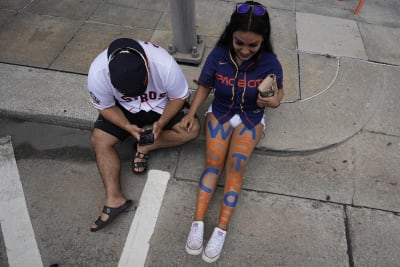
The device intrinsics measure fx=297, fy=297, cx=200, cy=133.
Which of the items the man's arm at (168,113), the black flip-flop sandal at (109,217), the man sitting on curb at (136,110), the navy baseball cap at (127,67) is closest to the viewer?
the navy baseball cap at (127,67)

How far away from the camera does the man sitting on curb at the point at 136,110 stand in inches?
84.0

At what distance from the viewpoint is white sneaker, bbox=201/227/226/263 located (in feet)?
7.32

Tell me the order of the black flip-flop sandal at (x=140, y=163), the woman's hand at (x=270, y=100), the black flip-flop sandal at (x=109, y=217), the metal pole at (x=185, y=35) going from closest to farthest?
1. the woman's hand at (x=270, y=100)
2. the black flip-flop sandal at (x=109, y=217)
3. the black flip-flop sandal at (x=140, y=163)
4. the metal pole at (x=185, y=35)

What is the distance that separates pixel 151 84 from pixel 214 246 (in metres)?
1.34

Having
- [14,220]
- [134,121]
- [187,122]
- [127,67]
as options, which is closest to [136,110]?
[134,121]

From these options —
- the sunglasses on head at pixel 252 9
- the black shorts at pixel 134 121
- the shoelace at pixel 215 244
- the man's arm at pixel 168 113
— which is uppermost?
the sunglasses on head at pixel 252 9

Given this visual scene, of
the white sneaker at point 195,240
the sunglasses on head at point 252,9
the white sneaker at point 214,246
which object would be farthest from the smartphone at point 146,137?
the sunglasses on head at point 252,9

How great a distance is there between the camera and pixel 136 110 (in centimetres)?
253

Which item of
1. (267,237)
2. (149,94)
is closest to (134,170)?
(149,94)

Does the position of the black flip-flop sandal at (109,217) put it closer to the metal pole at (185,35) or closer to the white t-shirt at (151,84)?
the white t-shirt at (151,84)

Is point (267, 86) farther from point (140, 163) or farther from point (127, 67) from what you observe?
point (140, 163)

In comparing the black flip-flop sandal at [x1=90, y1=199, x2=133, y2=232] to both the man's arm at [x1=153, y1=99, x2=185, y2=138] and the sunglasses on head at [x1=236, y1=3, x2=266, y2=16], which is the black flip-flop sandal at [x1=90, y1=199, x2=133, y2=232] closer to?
the man's arm at [x1=153, y1=99, x2=185, y2=138]

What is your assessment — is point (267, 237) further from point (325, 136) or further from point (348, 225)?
point (325, 136)

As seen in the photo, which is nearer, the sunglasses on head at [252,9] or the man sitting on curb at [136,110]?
the sunglasses on head at [252,9]
